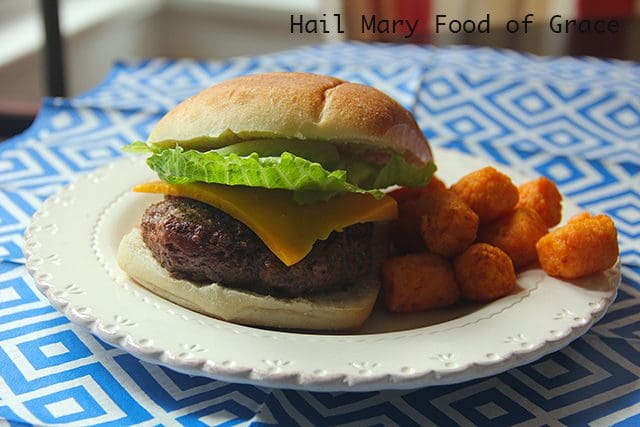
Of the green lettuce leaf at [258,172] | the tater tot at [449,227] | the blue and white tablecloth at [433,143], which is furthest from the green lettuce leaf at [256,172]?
the blue and white tablecloth at [433,143]

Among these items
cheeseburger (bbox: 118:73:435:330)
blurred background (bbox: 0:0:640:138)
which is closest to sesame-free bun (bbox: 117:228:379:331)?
cheeseburger (bbox: 118:73:435:330)

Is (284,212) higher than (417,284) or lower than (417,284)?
higher

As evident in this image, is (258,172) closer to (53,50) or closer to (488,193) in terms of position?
(488,193)

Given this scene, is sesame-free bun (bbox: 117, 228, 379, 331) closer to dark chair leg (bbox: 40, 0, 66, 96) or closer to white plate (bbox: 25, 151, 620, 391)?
white plate (bbox: 25, 151, 620, 391)

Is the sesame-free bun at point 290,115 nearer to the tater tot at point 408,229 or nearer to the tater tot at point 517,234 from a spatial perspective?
the tater tot at point 408,229

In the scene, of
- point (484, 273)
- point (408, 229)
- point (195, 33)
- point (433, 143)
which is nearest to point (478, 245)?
point (484, 273)
